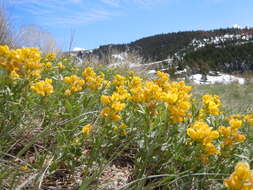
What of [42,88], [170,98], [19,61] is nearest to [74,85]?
[42,88]

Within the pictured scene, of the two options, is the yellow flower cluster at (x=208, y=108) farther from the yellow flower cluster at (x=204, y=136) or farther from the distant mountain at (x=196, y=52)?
the distant mountain at (x=196, y=52)

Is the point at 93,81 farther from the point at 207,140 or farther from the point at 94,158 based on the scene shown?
the point at 207,140

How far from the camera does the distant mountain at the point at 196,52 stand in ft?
33.8

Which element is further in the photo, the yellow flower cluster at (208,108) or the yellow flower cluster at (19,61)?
the yellow flower cluster at (208,108)

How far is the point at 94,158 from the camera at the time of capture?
5.51 ft

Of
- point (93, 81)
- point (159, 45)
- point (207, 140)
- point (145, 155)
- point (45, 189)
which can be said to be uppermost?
point (159, 45)

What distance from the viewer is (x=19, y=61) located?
1802mm

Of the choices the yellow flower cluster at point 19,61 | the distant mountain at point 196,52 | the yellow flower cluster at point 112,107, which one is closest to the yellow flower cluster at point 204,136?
the yellow flower cluster at point 112,107

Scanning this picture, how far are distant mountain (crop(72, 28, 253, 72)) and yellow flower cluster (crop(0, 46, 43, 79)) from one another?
684 cm

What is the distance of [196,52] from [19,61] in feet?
107

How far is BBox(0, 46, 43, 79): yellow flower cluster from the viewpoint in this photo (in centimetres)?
175

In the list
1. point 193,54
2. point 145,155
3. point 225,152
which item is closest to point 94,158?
point 145,155

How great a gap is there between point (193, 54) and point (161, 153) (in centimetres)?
3128

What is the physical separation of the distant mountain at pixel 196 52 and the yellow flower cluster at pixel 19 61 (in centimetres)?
684
